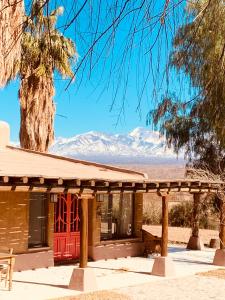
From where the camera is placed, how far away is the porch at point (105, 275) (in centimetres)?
1221

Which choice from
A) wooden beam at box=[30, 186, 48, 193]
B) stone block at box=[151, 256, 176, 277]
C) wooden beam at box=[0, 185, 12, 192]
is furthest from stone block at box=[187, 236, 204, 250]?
wooden beam at box=[0, 185, 12, 192]

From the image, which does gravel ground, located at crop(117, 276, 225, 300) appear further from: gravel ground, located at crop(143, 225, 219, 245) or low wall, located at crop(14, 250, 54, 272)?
gravel ground, located at crop(143, 225, 219, 245)

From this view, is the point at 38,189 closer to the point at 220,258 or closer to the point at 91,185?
the point at 91,185

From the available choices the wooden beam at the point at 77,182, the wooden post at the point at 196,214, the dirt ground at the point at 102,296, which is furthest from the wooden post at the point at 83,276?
the wooden post at the point at 196,214

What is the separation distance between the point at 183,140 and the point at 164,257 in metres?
11.5

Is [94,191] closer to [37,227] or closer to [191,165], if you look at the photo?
[37,227]

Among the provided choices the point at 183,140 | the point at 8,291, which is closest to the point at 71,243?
the point at 8,291

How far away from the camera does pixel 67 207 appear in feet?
56.6

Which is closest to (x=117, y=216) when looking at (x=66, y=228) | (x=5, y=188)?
(x=66, y=228)

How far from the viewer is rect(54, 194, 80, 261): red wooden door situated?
55.6 ft

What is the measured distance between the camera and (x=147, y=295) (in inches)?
484

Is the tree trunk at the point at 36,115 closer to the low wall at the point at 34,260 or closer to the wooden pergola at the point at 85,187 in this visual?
the wooden pergola at the point at 85,187

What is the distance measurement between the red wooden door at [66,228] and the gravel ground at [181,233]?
8052mm

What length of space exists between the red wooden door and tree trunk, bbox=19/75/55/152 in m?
8.10
